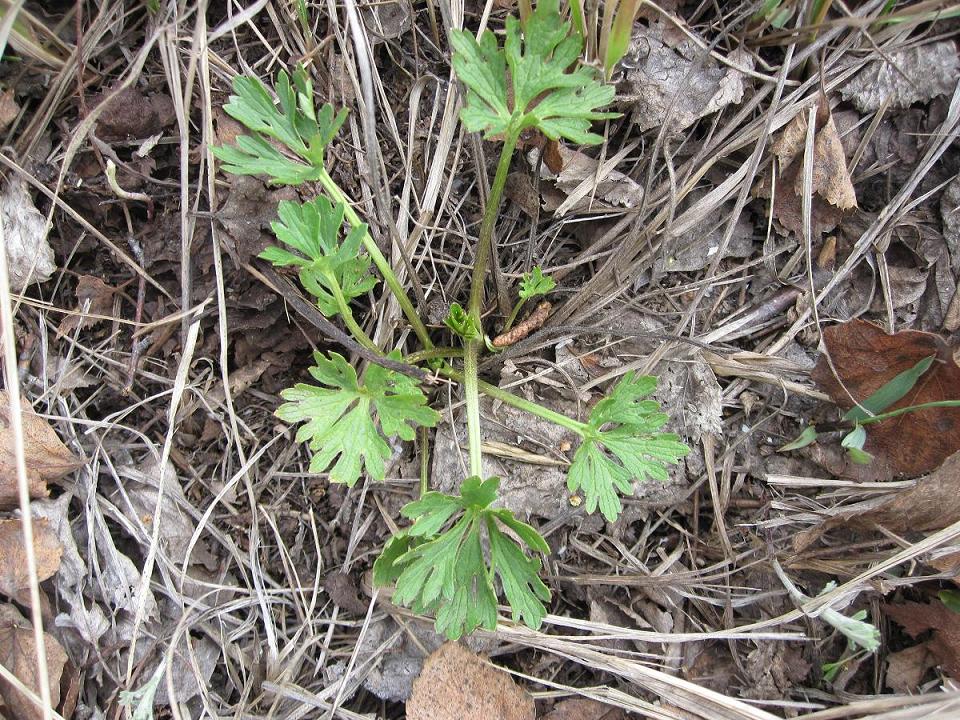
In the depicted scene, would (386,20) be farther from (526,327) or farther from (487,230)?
(526,327)

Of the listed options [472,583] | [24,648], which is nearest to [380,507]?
[472,583]

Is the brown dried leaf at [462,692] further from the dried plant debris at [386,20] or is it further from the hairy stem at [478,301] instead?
the dried plant debris at [386,20]

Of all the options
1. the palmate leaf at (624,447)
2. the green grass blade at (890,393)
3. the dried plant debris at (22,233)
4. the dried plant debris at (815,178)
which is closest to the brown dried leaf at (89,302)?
the dried plant debris at (22,233)

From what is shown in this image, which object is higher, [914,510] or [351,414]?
[351,414]

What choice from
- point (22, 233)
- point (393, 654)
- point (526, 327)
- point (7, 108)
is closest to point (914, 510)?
point (526, 327)

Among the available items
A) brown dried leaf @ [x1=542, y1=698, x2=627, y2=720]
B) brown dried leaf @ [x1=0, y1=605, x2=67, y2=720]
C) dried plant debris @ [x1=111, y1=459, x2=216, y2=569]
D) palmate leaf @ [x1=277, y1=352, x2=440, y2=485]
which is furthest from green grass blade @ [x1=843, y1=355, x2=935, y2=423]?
brown dried leaf @ [x1=0, y1=605, x2=67, y2=720]

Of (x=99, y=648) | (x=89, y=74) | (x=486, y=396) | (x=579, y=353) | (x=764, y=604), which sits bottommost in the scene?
(x=99, y=648)

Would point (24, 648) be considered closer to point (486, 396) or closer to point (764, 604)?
point (486, 396)
